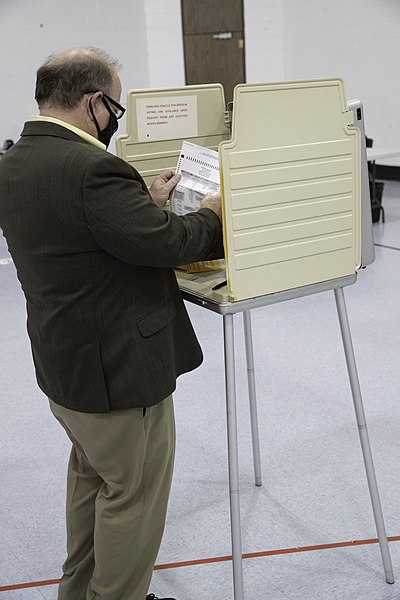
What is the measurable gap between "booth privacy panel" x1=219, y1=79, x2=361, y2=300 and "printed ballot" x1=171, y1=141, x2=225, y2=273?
14cm

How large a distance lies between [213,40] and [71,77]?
7.37 meters

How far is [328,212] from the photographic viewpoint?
1.60 metres

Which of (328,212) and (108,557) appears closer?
(108,557)

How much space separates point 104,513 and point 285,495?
0.89m

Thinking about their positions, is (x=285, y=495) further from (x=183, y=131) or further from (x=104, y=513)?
(x=183, y=131)

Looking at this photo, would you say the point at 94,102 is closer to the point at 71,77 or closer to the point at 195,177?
the point at 71,77

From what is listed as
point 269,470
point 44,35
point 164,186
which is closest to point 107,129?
point 164,186

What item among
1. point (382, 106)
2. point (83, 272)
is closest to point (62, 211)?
point (83, 272)

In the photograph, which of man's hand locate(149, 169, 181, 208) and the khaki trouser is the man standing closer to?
the khaki trouser

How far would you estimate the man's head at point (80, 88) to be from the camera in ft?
4.32

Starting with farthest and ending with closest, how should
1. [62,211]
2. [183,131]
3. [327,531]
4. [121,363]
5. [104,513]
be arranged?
[327,531] → [183,131] → [104,513] → [121,363] → [62,211]

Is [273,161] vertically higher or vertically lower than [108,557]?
higher

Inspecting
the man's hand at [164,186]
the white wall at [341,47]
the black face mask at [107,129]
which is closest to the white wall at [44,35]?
the white wall at [341,47]

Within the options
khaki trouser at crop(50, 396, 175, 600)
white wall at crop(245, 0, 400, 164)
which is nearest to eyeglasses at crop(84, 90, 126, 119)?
khaki trouser at crop(50, 396, 175, 600)
